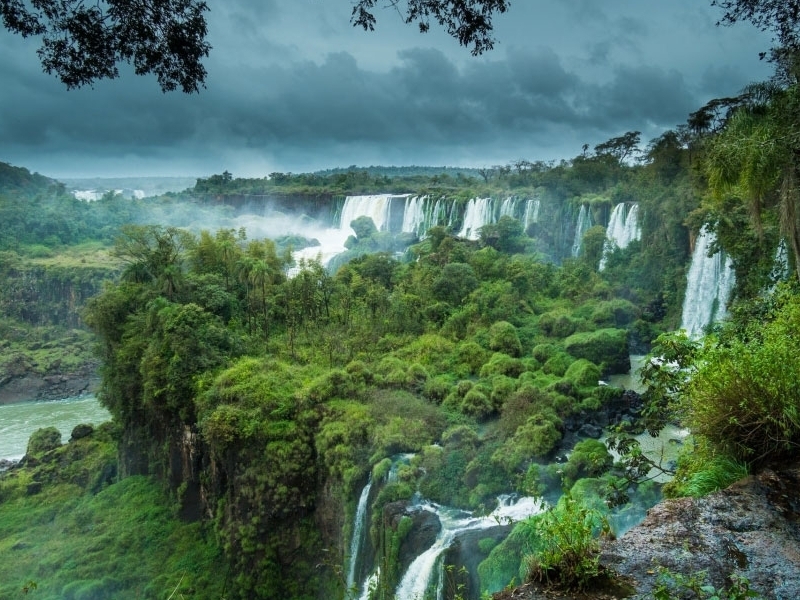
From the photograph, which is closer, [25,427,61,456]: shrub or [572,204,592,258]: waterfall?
[25,427,61,456]: shrub

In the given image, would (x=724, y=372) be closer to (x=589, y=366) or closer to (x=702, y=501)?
(x=702, y=501)

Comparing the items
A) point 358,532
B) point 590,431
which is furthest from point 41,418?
point 590,431

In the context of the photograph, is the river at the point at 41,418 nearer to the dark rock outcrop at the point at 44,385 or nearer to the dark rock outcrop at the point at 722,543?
the dark rock outcrop at the point at 44,385

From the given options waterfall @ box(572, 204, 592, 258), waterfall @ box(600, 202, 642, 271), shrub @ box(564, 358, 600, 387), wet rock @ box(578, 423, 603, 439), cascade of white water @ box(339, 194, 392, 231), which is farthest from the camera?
cascade of white water @ box(339, 194, 392, 231)

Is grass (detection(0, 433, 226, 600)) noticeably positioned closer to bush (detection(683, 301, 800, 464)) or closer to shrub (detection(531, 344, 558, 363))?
shrub (detection(531, 344, 558, 363))

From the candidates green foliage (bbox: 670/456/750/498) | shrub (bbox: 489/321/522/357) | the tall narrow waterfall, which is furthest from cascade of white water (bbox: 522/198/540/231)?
green foliage (bbox: 670/456/750/498)

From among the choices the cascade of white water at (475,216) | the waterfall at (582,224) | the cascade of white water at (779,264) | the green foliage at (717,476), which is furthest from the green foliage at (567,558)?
the cascade of white water at (475,216)

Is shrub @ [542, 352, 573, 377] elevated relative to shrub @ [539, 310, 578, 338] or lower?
lower
